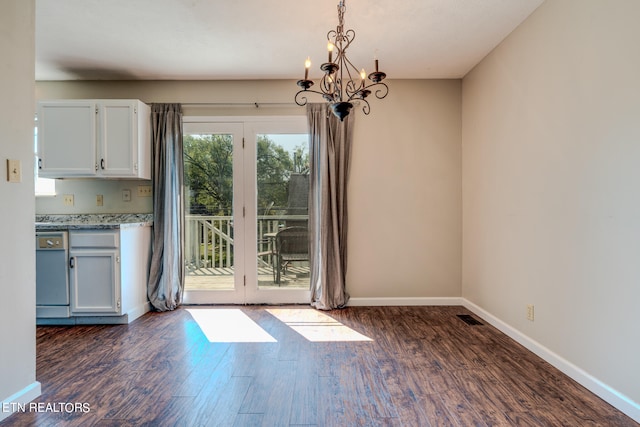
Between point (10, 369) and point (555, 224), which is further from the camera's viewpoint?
point (555, 224)

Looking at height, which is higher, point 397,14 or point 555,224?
point 397,14

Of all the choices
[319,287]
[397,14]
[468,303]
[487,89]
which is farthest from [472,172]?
[319,287]

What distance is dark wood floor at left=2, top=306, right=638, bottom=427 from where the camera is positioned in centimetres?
167

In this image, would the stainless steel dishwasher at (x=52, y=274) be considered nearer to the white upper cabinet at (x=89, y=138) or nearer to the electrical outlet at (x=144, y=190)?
the white upper cabinet at (x=89, y=138)

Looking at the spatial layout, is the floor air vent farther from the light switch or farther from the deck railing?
the light switch

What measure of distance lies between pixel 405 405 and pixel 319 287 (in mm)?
1841

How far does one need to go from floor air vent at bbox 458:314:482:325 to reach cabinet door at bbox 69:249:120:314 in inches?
135

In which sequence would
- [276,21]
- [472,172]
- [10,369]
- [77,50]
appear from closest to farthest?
[10,369], [276,21], [77,50], [472,172]

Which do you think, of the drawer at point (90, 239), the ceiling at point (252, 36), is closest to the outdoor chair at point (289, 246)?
the drawer at point (90, 239)

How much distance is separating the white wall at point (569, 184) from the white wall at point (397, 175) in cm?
54

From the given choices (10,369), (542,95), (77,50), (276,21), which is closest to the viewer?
(10,369)

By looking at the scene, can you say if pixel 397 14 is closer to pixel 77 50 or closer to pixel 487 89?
pixel 487 89

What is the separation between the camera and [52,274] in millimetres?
2896

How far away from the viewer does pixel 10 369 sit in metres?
1.73
